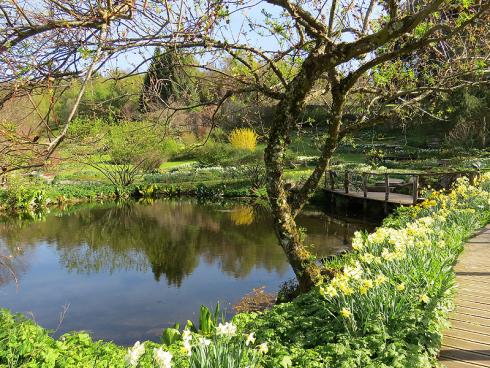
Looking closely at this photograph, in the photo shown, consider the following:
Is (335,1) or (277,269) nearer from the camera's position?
(335,1)

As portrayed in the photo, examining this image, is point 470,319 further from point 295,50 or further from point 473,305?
point 295,50

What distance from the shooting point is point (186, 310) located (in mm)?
8844

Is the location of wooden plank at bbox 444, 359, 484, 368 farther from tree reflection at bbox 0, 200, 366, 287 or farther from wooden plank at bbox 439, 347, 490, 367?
tree reflection at bbox 0, 200, 366, 287

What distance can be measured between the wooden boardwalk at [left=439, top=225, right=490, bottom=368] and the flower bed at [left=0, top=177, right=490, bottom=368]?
0.21 metres

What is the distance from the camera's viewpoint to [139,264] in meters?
12.3

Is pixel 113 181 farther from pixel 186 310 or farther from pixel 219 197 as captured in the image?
pixel 186 310

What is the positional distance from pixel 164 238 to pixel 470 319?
39.6 ft

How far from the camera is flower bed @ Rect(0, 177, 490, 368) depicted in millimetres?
3131

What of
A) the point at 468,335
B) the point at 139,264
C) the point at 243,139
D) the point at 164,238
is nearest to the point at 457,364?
the point at 468,335

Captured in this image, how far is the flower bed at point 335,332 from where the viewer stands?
10.3 feet

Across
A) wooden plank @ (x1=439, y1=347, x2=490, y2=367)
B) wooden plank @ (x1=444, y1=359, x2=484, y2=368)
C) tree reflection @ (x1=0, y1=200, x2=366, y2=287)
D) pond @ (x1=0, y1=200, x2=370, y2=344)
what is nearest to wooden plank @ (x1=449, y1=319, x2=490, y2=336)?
wooden plank @ (x1=439, y1=347, x2=490, y2=367)

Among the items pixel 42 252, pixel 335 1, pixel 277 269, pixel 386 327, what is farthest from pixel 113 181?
pixel 386 327

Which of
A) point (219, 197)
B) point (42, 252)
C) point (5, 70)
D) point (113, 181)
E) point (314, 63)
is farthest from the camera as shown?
point (113, 181)

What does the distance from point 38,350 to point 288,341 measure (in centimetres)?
214
